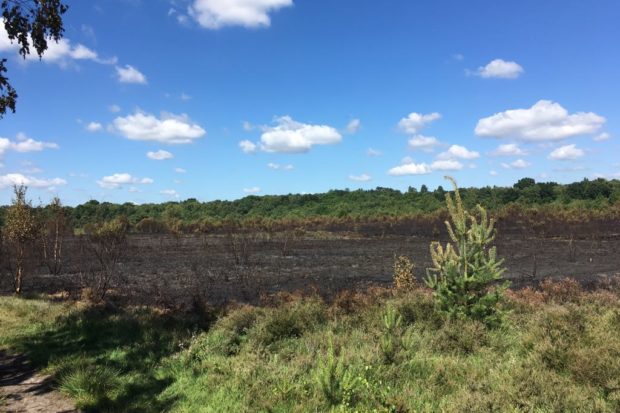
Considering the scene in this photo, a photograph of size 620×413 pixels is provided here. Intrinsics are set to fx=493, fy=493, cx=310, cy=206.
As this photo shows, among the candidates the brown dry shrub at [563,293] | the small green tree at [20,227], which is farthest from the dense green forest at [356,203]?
the brown dry shrub at [563,293]

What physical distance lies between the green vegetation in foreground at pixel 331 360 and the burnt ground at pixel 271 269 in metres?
3.37

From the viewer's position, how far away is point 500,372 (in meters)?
5.25

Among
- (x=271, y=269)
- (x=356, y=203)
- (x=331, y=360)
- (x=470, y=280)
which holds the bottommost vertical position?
(x=271, y=269)

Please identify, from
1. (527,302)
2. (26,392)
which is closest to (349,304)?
(527,302)

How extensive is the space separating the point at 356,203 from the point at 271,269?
71.7 metres

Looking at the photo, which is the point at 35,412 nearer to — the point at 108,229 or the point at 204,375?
the point at 204,375

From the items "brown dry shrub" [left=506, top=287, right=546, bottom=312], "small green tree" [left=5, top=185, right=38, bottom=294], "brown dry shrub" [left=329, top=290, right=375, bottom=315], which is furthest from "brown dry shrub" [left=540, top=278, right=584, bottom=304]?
"small green tree" [left=5, top=185, right=38, bottom=294]

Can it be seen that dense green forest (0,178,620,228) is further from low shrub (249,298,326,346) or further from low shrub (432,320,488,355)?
low shrub (432,320,488,355)

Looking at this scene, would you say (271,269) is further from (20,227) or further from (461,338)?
(461,338)

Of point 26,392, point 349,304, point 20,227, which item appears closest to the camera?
point 26,392

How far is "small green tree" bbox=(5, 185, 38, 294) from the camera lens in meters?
16.0

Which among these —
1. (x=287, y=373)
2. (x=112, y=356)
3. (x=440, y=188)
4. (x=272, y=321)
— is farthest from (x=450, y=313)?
(x=440, y=188)

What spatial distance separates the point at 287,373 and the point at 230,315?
3388mm

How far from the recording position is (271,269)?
23.7m
